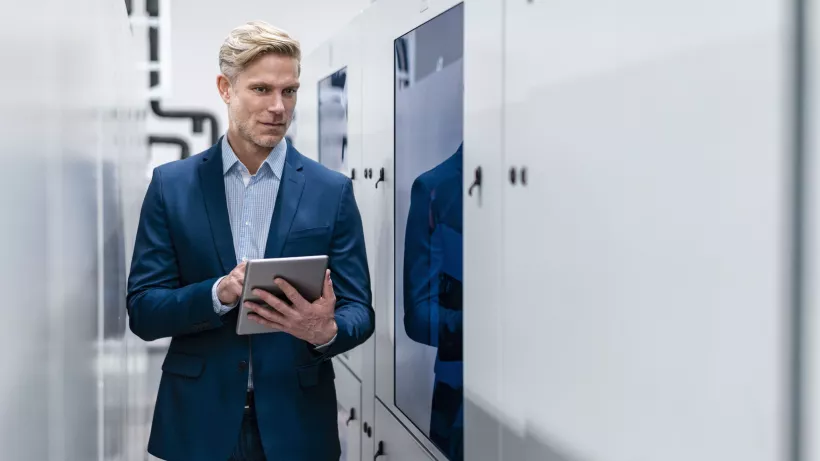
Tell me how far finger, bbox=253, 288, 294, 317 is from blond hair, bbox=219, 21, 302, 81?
1.82 ft

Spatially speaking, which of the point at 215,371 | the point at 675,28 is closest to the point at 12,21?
the point at 675,28

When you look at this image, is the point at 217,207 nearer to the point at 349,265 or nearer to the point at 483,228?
the point at 349,265

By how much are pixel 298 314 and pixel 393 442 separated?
1198 mm

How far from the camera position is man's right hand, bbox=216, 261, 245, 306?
1675mm

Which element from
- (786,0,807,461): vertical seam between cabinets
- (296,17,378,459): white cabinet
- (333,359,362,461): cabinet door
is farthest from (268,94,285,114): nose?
(333,359,362,461): cabinet door

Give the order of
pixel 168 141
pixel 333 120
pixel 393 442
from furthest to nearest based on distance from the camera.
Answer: pixel 168 141 → pixel 333 120 → pixel 393 442

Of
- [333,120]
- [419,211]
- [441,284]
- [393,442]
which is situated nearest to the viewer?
[441,284]

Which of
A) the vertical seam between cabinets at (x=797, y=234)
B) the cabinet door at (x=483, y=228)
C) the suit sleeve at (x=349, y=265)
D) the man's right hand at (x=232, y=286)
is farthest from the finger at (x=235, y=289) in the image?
the vertical seam between cabinets at (x=797, y=234)

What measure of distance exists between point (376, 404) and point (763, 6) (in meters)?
2.24

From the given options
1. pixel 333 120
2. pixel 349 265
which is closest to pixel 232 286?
pixel 349 265

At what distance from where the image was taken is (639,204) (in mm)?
1258

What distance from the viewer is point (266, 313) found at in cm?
167

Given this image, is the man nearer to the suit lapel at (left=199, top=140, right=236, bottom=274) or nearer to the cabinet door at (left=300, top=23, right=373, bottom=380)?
the suit lapel at (left=199, top=140, right=236, bottom=274)

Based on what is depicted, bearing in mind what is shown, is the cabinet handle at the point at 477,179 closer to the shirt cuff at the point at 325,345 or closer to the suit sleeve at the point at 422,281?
the suit sleeve at the point at 422,281
